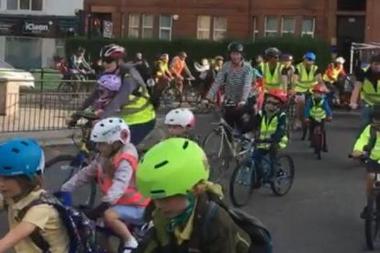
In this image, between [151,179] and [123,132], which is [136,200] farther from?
[151,179]

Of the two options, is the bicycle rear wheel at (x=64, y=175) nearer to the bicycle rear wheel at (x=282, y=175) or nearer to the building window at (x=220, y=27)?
the bicycle rear wheel at (x=282, y=175)

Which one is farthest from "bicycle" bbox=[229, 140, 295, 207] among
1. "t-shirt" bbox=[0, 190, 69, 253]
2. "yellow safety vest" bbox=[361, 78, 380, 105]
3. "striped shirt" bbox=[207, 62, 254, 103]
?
"t-shirt" bbox=[0, 190, 69, 253]

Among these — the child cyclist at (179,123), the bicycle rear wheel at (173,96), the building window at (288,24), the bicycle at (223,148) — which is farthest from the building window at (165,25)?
the child cyclist at (179,123)

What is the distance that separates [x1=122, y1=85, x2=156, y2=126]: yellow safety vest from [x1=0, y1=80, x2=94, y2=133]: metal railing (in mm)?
8296

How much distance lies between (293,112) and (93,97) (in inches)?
448

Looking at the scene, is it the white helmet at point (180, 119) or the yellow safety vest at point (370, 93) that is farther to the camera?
the yellow safety vest at point (370, 93)

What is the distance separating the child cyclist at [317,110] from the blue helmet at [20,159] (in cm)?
1227

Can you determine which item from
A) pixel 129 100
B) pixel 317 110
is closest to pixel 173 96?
pixel 317 110

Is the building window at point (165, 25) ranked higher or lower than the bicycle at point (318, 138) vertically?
higher

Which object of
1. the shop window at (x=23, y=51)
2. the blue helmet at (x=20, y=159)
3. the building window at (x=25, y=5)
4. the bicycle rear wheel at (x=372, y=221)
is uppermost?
the building window at (x=25, y=5)

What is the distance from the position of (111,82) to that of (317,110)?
828cm

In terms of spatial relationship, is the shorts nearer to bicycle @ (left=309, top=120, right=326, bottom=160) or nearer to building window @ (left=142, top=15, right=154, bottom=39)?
bicycle @ (left=309, top=120, right=326, bottom=160)

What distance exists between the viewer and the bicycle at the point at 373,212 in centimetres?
870

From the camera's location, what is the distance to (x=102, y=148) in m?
6.50
